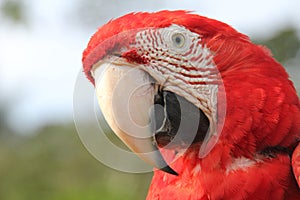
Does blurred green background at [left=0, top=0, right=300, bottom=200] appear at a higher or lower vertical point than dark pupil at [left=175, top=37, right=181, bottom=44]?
lower

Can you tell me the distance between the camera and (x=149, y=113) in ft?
5.60

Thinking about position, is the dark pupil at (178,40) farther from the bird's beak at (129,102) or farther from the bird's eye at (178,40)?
the bird's beak at (129,102)

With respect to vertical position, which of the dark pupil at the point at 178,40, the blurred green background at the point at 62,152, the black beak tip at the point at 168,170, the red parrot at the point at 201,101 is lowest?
the blurred green background at the point at 62,152

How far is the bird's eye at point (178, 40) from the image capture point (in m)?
1.82

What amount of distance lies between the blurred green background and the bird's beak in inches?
54.8

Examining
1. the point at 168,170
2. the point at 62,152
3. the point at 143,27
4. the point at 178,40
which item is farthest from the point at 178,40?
the point at 62,152

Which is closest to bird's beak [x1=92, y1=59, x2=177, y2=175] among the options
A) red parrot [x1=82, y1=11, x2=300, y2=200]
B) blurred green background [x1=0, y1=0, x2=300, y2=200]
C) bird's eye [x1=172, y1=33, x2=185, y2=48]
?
red parrot [x1=82, y1=11, x2=300, y2=200]

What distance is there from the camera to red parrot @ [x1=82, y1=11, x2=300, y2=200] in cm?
173

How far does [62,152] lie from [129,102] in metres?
3.78

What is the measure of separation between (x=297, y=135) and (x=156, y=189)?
1.69 feet

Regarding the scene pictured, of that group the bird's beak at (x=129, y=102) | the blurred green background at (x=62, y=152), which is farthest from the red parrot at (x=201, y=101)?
the blurred green background at (x=62, y=152)

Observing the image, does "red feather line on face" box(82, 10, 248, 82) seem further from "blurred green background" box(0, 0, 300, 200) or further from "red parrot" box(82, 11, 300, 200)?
"blurred green background" box(0, 0, 300, 200)

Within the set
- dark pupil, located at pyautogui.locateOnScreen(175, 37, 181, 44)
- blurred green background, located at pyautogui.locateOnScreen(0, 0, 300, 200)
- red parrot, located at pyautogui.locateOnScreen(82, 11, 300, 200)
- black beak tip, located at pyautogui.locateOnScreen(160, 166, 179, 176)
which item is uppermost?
dark pupil, located at pyautogui.locateOnScreen(175, 37, 181, 44)

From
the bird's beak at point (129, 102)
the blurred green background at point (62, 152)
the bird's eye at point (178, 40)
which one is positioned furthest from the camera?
the blurred green background at point (62, 152)
